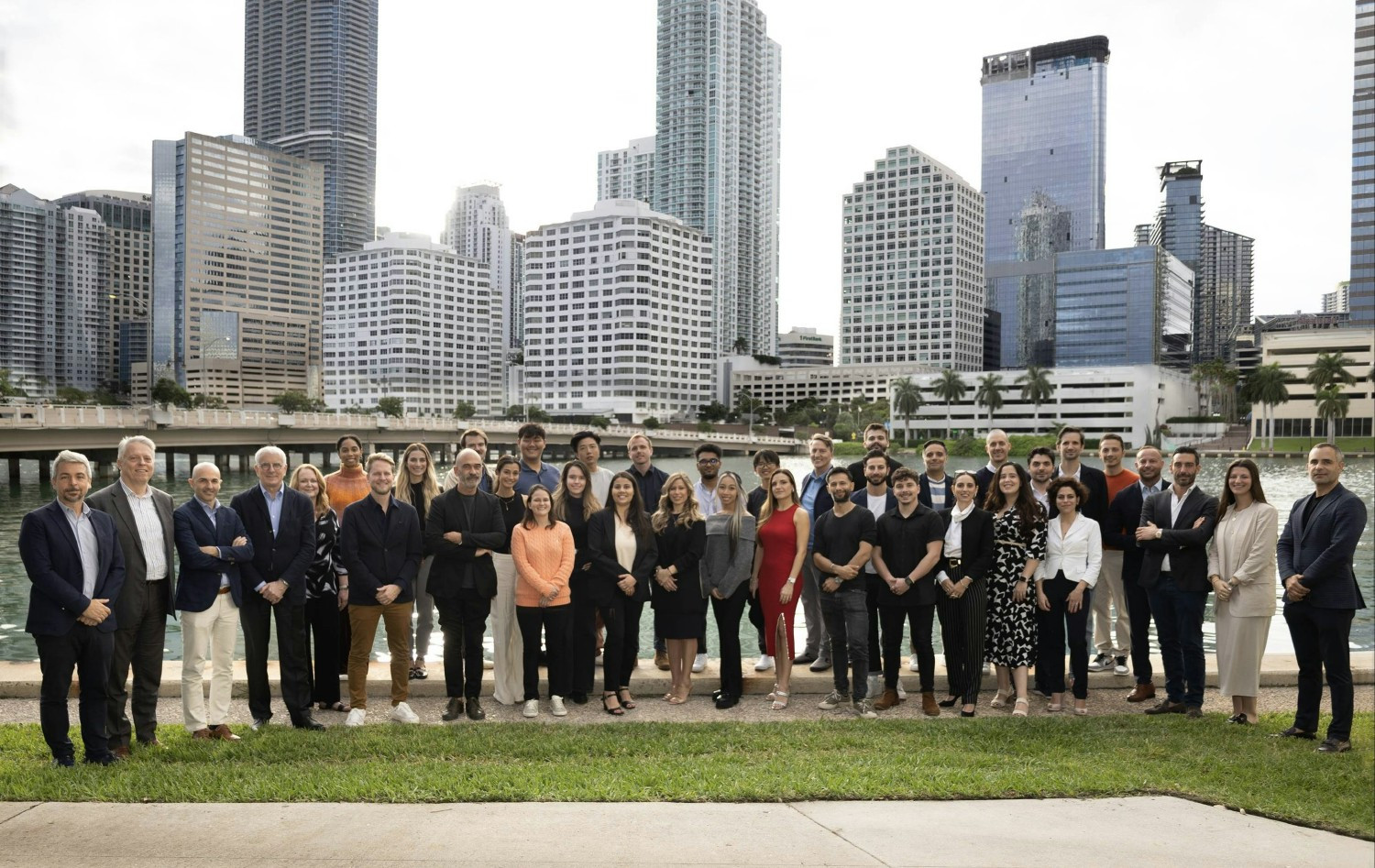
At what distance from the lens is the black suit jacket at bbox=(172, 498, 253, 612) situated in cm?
668

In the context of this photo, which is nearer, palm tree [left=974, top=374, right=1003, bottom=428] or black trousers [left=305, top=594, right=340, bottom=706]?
black trousers [left=305, top=594, right=340, bottom=706]

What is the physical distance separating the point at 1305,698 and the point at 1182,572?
126cm

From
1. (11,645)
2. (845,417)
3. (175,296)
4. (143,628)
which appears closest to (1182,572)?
(143,628)

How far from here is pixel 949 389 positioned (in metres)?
127

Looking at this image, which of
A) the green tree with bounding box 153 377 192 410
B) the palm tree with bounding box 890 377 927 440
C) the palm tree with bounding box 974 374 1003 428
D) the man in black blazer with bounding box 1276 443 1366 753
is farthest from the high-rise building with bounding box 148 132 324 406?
the man in black blazer with bounding box 1276 443 1366 753

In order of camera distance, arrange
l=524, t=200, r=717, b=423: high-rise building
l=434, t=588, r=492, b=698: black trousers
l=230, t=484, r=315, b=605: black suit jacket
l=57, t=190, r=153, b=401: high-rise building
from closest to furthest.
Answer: l=230, t=484, r=315, b=605: black suit jacket
l=434, t=588, r=492, b=698: black trousers
l=57, t=190, r=153, b=401: high-rise building
l=524, t=200, r=717, b=423: high-rise building

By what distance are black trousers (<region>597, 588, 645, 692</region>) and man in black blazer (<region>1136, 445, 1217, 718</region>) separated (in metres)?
4.35

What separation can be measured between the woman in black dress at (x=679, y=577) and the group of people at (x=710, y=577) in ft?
0.07

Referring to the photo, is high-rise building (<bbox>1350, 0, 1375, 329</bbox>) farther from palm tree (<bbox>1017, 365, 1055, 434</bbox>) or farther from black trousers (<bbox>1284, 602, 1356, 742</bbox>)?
palm tree (<bbox>1017, 365, 1055, 434</bbox>)

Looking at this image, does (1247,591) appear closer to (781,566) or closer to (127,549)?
(781,566)

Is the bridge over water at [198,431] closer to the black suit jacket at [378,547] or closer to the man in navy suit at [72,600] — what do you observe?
the black suit jacket at [378,547]

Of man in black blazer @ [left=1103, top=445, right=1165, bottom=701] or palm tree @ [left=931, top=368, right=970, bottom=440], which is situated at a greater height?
palm tree @ [left=931, top=368, right=970, bottom=440]

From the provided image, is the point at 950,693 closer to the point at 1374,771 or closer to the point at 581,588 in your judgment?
the point at 581,588

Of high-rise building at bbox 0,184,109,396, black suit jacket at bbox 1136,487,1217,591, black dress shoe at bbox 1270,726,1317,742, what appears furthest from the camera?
high-rise building at bbox 0,184,109,396
